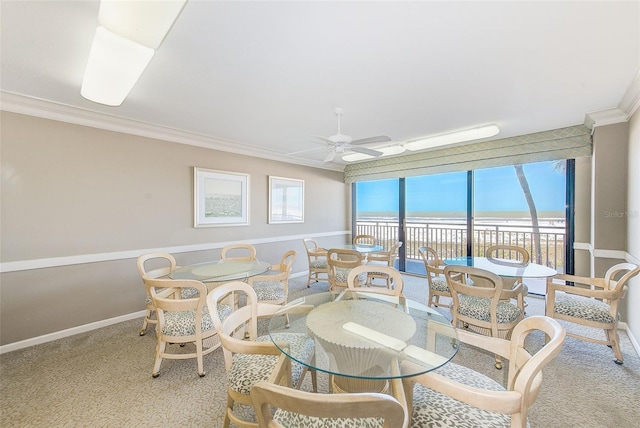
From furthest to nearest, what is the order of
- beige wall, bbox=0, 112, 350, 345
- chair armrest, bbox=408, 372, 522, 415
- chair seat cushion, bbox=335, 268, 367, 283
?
1. chair seat cushion, bbox=335, 268, 367, 283
2. beige wall, bbox=0, 112, 350, 345
3. chair armrest, bbox=408, 372, 522, 415

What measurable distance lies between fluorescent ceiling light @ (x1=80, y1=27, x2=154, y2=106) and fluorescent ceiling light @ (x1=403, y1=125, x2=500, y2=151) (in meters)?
3.58

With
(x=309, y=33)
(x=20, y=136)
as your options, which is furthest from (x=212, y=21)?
(x=20, y=136)

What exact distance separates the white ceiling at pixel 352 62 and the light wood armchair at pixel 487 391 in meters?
1.76

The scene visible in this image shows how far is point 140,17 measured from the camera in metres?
1.22

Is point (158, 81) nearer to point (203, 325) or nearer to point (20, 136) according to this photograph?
point (20, 136)

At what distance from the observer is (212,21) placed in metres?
1.52

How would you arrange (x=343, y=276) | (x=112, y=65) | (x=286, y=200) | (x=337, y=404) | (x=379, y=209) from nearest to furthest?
(x=337, y=404) → (x=112, y=65) → (x=343, y=276) → (x=286, y=200) → (x=379, y=209)

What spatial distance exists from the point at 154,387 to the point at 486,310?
284cm

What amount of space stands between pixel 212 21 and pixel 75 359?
3.09 metres

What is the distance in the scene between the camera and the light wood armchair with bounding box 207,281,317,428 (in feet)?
4.27

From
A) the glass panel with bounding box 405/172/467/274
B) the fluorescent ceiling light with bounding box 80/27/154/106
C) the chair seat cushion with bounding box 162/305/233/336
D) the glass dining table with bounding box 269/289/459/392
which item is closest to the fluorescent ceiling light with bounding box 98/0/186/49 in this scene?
the fluorescent ceiling light with bounding box 80/27/154/106

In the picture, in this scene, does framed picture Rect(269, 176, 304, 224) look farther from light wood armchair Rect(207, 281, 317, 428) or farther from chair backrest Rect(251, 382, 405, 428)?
chair backrest Rect(251, 382, 405, 428)

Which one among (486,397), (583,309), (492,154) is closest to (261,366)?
(486,397)

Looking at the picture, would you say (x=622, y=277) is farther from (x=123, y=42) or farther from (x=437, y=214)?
(x=123, y=42)
